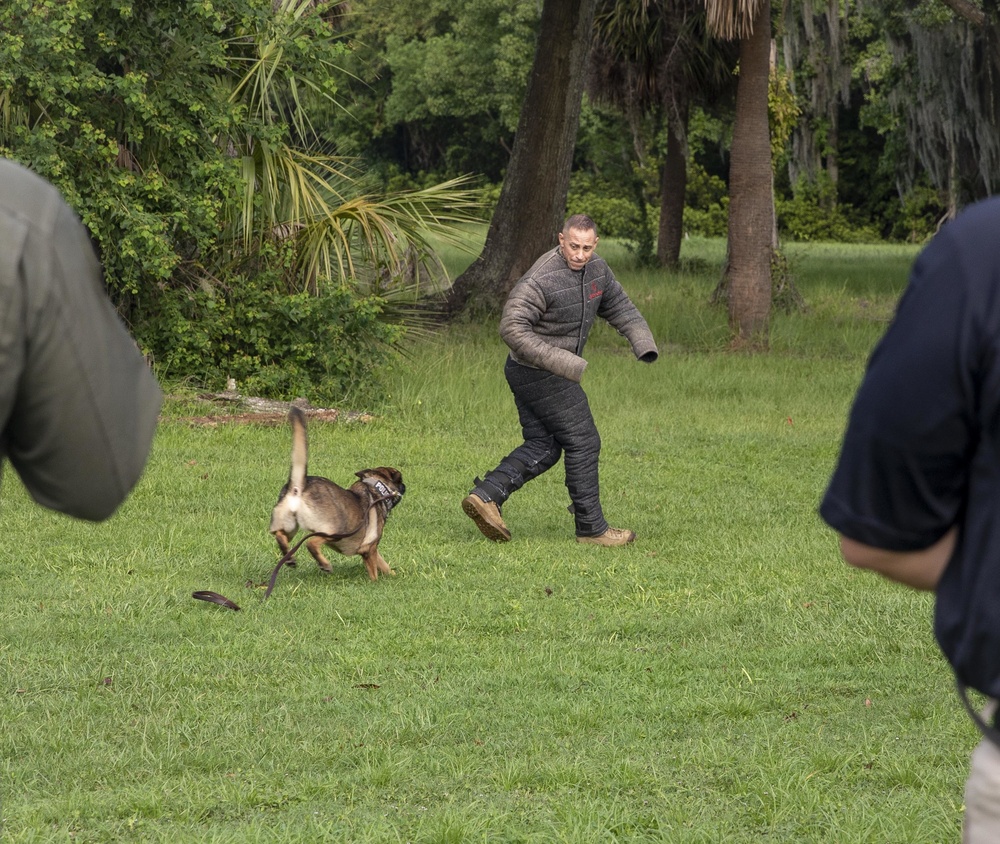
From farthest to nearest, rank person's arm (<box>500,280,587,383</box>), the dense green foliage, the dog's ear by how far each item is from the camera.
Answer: the dense green foliage → person's arm (<box>500,280,587,383</box>) → the dog's ear

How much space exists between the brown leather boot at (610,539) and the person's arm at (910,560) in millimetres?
6373

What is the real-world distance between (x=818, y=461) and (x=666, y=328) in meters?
7.86

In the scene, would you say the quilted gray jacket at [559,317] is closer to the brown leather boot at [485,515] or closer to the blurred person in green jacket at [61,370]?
the brown leather boot at [485,515]

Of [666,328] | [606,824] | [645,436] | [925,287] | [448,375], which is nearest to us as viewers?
[925,287]

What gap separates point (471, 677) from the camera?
5633 mm

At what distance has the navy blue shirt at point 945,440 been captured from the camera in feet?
5.62

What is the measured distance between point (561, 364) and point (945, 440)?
6061 millimetres

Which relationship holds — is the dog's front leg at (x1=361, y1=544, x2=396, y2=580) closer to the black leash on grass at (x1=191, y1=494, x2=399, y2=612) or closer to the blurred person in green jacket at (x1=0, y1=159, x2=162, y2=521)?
the black leash on grass at (x1=191, y1=494, x2=399, y2=612)

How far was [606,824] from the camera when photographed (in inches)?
163

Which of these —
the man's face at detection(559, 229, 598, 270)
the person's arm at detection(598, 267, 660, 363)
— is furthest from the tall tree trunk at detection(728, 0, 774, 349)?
the man's face at detection(559, 229, 598, 270)

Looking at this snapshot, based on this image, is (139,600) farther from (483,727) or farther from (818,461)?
(818,461)

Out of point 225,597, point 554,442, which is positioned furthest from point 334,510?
point 554,442

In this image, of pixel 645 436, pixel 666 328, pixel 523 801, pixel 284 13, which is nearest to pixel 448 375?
pixel 645 436

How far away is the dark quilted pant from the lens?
318 inches
